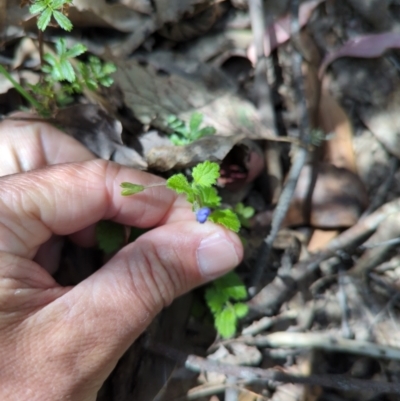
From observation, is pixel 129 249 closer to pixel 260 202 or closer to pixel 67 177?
pixel 67 177

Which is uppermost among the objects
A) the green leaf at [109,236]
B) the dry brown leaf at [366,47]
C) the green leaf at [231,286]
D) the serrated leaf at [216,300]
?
the dry brown leaf at [366,47]

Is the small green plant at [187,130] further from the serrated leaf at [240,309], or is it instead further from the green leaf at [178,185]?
the serrated leaf at [240,309]

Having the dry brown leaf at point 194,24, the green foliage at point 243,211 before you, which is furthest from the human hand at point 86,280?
the dry brown leaf at point 194,24

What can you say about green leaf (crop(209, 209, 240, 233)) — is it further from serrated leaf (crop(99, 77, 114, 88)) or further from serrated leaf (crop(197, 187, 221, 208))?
serrated leaf (crop(99, 77, 114, 88))

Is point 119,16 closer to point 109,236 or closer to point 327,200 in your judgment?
point 109,236

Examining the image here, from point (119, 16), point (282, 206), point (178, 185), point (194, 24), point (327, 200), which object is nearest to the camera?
point (178, 185)

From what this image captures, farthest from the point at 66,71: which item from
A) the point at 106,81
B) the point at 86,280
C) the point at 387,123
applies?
the point at 387,123
